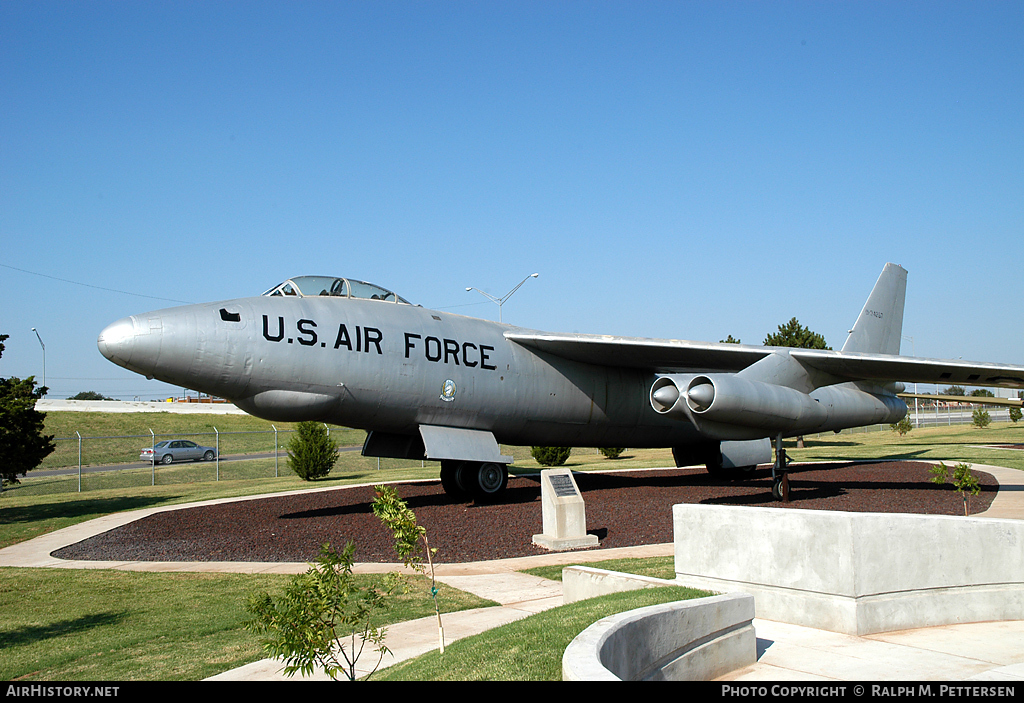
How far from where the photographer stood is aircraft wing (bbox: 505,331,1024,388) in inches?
A: 603

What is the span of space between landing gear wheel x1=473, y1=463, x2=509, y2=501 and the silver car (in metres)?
Answer: 31.8

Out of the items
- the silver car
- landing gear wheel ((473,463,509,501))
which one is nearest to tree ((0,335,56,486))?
landing gear wheel ((473,463,509,501))

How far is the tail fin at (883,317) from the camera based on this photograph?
2034cm

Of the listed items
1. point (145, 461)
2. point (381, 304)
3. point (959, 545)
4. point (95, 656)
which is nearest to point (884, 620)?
point (959, 545)

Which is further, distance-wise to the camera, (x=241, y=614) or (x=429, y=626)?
(x=241, y=614)

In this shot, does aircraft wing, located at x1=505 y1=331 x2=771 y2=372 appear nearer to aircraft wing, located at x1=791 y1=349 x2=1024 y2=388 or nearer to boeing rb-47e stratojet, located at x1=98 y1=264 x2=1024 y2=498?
boeing rb-47e stratojet, located at x1=98 y1=264 x2=1024 y2=498

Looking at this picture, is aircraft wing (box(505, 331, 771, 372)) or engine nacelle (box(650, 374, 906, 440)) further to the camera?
aircraft wing (box(505, 331, 771, 372))

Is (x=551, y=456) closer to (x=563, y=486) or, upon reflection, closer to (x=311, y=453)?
(x=311, y=453)

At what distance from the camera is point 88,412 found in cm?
5522

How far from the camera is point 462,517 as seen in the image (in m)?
14.0

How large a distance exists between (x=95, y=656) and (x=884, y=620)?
21.7 feet

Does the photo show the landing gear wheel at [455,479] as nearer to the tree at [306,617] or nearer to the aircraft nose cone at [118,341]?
the aircraft nose cone at [118,341]

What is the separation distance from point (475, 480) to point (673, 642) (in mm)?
10875

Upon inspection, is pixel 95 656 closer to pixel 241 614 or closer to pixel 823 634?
pixel 241 614
